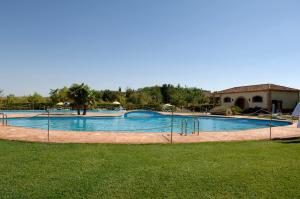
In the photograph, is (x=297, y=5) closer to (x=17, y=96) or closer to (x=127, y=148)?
(x=127, y=148)

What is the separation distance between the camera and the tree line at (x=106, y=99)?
27.8m

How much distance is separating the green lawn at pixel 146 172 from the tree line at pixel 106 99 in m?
20.1

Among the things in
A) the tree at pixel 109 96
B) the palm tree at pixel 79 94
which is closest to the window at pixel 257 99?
the palm tree at pixel 79 94

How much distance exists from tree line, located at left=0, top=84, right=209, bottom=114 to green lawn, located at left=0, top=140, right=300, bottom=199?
20125 millimetres

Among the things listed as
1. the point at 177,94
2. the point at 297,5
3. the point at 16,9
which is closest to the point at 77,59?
the point at 16,9

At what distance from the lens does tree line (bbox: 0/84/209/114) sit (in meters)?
27.8

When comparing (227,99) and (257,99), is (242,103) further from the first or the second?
(257,99)

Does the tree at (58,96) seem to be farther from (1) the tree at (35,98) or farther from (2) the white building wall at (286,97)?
(2) the white building wall at (286,97)

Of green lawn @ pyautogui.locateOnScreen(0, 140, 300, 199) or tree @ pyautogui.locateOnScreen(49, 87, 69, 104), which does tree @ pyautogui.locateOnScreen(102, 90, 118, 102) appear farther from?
green lawn @ pyautogui.locateOnScreen(0, 140, 300, 199)

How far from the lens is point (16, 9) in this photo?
1527 cm

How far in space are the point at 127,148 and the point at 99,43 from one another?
15929 mm

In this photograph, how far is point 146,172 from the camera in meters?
5.41

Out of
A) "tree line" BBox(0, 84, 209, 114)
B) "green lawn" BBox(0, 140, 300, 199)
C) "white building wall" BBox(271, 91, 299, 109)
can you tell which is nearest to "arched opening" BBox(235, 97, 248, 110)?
"white building wall" BBox(271, 91, 299, 109)

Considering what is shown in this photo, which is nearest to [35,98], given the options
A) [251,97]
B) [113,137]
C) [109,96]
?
[109,96]
